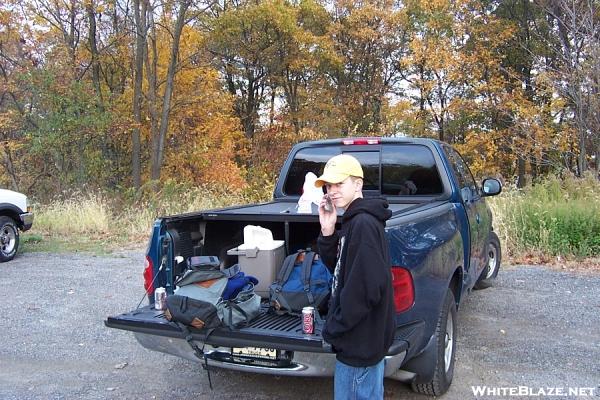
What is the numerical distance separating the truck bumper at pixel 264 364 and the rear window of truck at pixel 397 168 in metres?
2.07

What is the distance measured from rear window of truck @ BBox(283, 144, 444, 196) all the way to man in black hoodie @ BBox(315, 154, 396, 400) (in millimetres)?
2483

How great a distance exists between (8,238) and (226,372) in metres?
6.85

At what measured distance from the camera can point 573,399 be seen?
3.70 m

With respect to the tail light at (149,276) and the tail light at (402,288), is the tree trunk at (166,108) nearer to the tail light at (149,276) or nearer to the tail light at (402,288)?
the tail light at (149,276)

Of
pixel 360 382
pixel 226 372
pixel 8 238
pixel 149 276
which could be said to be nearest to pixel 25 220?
pixel 8 238

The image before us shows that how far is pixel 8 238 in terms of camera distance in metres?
9.42

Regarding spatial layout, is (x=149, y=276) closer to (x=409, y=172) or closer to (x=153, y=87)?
(x=409, y=172)

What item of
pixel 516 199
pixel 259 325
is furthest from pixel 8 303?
pixel 516 199

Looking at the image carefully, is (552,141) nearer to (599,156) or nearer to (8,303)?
(599,156)

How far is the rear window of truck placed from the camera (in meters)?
4.91

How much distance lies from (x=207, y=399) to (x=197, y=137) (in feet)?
63.8

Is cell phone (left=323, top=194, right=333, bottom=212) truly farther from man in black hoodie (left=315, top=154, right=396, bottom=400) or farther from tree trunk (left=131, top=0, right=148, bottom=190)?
tree trunk (left=131, top=0, right=148, bottom=190)

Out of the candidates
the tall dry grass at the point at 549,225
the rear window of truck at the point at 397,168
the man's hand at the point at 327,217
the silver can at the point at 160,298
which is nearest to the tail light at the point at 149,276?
the silver can at the point at 160,298

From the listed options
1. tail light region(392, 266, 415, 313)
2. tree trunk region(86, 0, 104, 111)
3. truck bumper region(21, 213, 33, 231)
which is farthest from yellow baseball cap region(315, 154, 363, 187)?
tree trunk region(86, 0, 104, 111)
